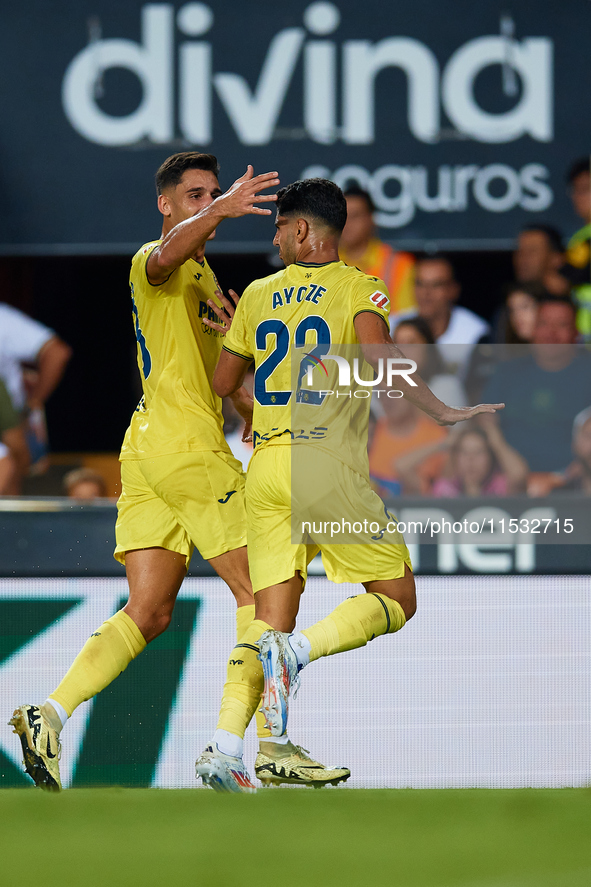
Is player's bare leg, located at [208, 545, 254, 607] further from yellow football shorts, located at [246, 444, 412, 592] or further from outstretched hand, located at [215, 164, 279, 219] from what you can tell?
outstretched hand, located at [215, 164, 279, 219]

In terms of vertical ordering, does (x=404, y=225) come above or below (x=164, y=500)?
above

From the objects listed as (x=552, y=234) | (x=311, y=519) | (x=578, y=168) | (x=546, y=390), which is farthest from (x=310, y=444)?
(x=578, y=168)

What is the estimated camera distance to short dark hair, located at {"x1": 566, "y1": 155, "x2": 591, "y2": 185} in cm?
782

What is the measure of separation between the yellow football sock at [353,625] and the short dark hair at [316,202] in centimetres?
123

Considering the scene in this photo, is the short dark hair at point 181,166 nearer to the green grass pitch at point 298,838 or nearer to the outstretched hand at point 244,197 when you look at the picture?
the outstretched hand at point 244,197

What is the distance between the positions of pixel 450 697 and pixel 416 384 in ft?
4.45

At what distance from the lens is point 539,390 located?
20.6ft

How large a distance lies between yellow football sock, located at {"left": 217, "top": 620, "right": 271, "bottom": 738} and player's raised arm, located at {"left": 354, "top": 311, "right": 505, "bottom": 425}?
855 millimetres

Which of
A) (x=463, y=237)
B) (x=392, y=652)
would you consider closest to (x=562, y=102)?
(x=463, y=237)

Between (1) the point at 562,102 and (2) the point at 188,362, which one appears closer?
(2) the point at 188,362

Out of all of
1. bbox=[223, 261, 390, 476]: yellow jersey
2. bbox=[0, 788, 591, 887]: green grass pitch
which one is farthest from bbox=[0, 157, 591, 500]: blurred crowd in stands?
bbox=[0, 788, 591, 887]: green grass pitch

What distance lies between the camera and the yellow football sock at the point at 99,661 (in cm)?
386

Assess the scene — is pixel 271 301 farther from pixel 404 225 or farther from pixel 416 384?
pixel 404 225

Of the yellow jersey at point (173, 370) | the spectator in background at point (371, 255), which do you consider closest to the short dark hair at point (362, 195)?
the spectator in background at point (371, 255)
